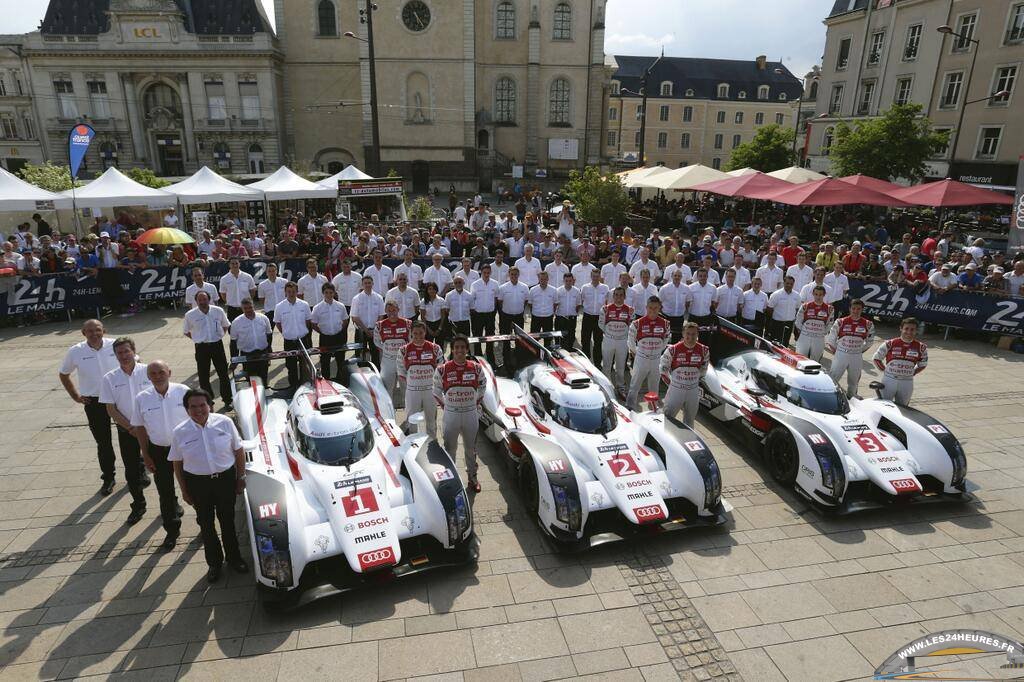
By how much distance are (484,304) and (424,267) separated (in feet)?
15.0

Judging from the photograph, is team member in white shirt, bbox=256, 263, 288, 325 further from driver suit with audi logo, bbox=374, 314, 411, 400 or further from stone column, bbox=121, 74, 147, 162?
stone column, bbox=121, 74, 147, 162

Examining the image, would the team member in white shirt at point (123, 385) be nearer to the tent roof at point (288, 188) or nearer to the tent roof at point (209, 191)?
the tent roof at point (209, 191)

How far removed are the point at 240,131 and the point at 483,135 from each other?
17571 mm

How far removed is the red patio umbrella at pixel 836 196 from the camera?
17.5 meters

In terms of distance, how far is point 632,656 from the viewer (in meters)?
5.22

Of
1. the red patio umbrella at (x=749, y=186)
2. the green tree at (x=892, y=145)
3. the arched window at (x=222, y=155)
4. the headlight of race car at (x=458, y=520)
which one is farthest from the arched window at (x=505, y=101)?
the headlight of race car at (x=458, y=520)

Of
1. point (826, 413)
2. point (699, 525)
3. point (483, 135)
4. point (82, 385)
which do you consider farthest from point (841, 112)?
point (82, 385)

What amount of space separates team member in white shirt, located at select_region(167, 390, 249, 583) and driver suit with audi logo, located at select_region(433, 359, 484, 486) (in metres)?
2.46

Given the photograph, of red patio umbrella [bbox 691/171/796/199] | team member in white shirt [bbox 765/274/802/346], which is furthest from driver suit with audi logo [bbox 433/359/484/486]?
red patio umbrella [bbox 691/171/796/199]

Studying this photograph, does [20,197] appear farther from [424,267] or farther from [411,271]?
[411,271]

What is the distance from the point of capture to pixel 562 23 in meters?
45.4

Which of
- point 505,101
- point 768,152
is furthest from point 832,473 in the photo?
point 505,101

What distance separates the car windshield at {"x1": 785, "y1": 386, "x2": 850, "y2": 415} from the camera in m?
8.12

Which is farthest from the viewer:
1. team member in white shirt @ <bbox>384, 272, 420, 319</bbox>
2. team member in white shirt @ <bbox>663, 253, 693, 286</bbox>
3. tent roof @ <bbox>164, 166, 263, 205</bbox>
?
tent roof @ <bbox>164, 166, 263, 205</bbox>
